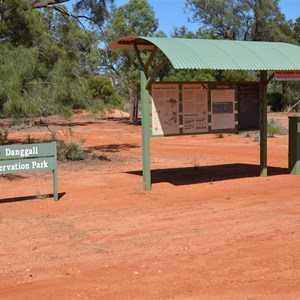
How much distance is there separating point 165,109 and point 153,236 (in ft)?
17.0

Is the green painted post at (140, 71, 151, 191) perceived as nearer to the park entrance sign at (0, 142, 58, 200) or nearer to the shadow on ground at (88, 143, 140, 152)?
the park entrance sign at (0, 142, 58, 200)

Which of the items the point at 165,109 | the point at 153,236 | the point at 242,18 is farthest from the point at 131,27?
the point at 153,236

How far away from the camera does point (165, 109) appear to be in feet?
42.0

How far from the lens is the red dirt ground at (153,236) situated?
591 cm

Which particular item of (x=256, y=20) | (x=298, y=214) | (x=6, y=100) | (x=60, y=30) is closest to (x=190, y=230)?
(x=298, y=214)

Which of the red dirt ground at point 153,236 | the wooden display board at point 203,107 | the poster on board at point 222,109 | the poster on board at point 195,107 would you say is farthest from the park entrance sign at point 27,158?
the poster on board at point 222,109

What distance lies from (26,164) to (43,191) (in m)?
2.04

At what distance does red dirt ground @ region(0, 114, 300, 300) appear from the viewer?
5910mm

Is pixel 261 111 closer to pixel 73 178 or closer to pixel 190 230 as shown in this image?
pixel 73 178

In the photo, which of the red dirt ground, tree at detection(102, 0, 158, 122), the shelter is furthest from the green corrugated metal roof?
tree at detection(102, 0, 158, 122)

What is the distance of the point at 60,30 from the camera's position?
21.8 meters

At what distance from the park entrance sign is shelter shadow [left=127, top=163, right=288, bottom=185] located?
377 centimetres

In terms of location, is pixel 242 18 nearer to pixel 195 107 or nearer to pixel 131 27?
pixel 131 27

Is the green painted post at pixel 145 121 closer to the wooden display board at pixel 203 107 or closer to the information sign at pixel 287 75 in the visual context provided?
the wooden display board at pixel 203 107
